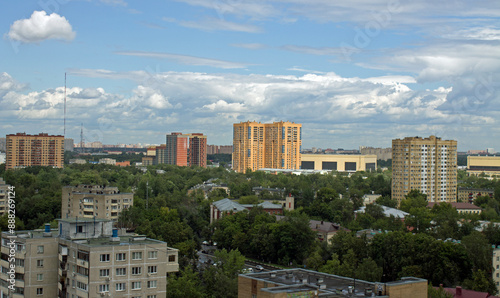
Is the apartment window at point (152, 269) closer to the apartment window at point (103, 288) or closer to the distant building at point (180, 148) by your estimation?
the apartment window at point (103, 288)

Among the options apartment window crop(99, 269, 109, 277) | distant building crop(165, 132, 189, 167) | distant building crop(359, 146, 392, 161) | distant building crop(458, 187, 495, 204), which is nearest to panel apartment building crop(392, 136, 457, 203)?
distant building crop(458, 187, 495, 204)

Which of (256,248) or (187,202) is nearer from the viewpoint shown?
(256,248)

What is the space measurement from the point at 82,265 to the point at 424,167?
5626 cm

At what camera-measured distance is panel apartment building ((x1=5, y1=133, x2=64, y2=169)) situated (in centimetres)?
10981

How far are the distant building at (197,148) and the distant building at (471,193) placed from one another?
7369 cm

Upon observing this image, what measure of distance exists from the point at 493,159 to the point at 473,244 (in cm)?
10522

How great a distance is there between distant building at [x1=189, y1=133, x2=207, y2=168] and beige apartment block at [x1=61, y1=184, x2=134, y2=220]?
9494 centimetres

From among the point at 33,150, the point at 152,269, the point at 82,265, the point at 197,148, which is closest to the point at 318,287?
the point at 152,269

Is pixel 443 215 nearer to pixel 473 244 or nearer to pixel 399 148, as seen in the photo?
pixel 473 244

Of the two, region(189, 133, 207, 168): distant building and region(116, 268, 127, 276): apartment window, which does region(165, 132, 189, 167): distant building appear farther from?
region(116, 268, 127, 276): apartment window

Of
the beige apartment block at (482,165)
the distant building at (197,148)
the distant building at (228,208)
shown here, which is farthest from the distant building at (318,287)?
the distant building at (197,148)

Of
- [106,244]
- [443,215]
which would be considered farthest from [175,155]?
[106,244]

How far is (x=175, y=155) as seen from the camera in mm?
145625

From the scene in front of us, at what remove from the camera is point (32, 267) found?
20984 mm
